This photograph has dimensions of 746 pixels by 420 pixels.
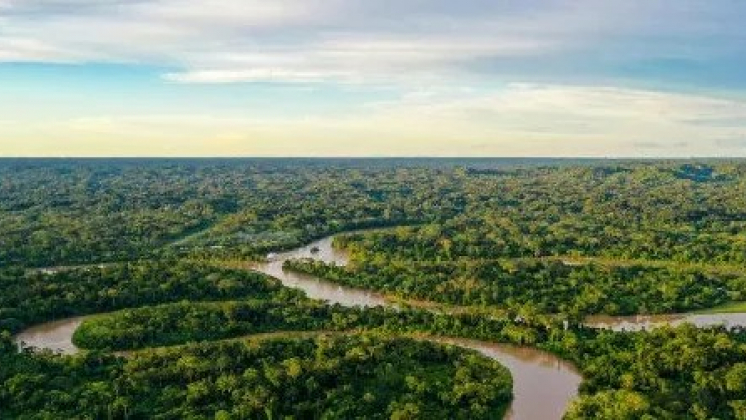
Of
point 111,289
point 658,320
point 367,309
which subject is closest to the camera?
point 367,309

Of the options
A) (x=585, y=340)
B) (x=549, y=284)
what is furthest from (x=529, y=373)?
(x=549, y=284)

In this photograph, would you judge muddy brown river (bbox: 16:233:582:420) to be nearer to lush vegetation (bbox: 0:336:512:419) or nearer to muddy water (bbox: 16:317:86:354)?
muddy water (bbox: 16:317:86:354)

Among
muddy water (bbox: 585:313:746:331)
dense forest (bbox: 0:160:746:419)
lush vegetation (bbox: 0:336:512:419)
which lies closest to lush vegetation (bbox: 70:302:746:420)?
dense forest (bbox: 0:160:746:419)

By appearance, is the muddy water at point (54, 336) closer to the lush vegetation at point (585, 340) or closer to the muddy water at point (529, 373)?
the lush vegetation at point (585, 340)

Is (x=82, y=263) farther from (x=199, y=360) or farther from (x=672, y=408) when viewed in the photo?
(x=672, y=408)

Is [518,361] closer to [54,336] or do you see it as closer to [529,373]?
[529,373]

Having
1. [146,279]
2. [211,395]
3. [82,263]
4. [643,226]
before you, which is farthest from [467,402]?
[643,226]
